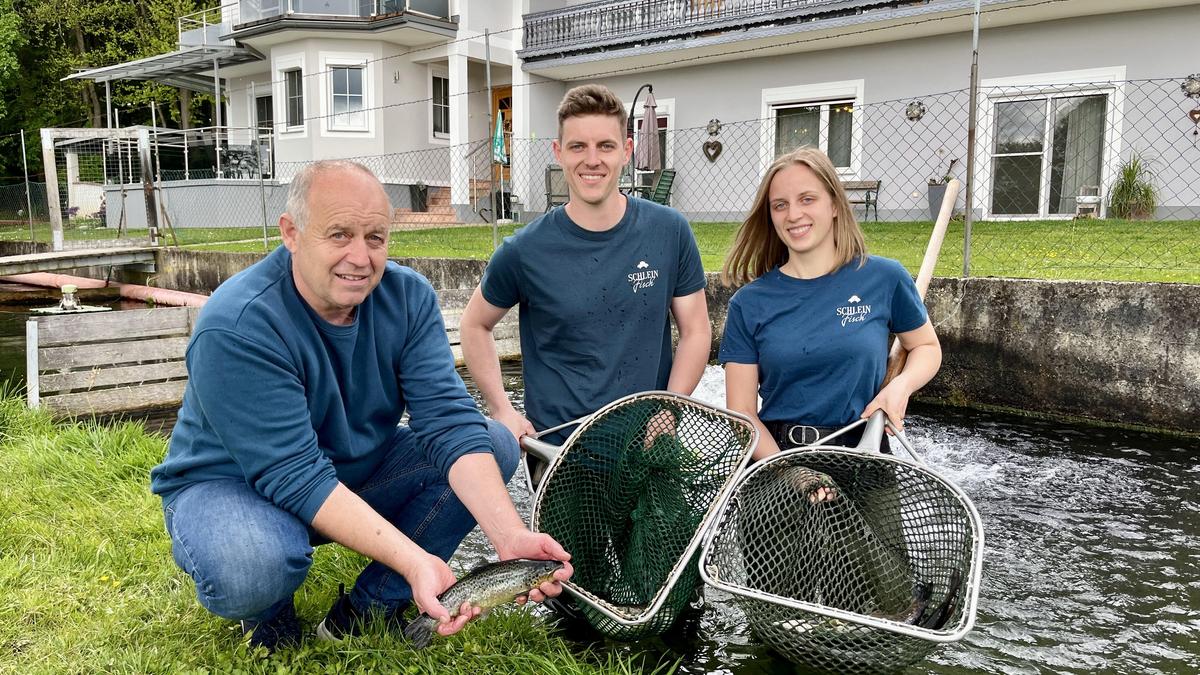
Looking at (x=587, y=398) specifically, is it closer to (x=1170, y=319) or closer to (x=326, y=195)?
(x=326, y=195)

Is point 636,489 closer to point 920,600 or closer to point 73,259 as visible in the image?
point 920,600

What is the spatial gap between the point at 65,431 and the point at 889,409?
4.08 meters

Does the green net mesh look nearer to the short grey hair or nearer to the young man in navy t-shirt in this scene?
the young man in navy t-shirt

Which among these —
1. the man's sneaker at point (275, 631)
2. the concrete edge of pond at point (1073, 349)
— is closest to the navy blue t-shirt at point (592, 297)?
the man's sneaker at point (275, 631)

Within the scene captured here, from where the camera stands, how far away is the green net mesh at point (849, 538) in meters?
2.17

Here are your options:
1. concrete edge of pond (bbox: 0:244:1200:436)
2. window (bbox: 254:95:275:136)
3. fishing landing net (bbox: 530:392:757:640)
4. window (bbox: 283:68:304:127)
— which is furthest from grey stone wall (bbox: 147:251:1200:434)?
window (bbox: 254:95:275:136)

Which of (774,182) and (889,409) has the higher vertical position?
(774,182)

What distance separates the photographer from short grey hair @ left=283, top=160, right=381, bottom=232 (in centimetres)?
206

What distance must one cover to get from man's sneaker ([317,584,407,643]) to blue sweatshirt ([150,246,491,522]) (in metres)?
0.35

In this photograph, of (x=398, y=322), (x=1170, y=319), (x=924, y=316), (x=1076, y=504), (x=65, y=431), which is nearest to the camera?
(x=398, y=322)

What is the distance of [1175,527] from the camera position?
366 centimetres

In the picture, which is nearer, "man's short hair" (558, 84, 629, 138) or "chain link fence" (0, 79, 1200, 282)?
"man's short hair" (558, 84, 629, 138)

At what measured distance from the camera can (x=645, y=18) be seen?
1602cm

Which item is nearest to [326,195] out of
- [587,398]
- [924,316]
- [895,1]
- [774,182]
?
[587,398]
